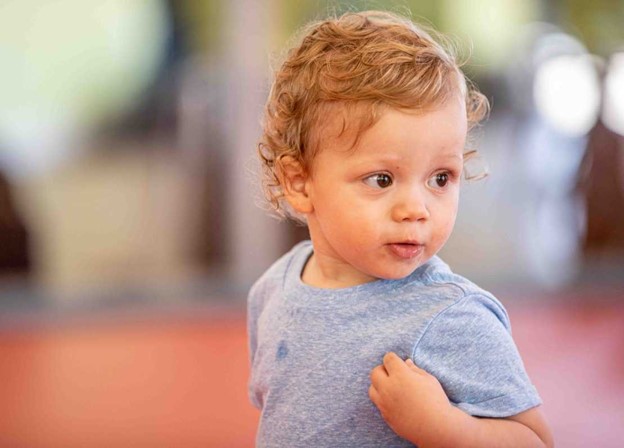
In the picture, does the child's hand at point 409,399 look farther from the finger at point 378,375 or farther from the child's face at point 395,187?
the child's face at point 395,187

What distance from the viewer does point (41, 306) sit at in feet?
13.4

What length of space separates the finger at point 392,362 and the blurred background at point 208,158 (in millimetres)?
2813

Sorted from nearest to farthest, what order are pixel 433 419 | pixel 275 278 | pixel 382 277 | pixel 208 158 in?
1. pixel 433 419
2. pixel 382 277
3. pixel 275 278
4. pixel 208 158

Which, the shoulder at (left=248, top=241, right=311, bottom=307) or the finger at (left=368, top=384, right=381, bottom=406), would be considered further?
the shoulder at (left=248, top=241, right=311, bottom=307)

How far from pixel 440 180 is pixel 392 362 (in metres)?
0.25

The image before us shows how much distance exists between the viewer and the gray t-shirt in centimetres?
113

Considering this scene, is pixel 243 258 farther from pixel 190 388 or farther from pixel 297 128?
pixel 297 128

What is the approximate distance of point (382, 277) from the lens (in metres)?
1.22

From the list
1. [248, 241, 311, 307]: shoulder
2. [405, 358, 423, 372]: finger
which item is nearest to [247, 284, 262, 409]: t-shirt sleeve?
[248, 241, 311, 307]: shoulder

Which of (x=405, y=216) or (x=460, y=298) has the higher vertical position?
(x=405, y=216)

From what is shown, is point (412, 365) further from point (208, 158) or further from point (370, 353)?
point (208, 158)

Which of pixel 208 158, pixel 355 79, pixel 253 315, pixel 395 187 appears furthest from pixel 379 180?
pixel 208 158

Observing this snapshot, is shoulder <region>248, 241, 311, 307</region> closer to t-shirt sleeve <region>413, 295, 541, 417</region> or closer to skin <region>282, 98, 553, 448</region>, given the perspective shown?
skin <region>282, 98, 553, 448</region>

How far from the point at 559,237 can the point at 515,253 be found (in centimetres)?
25
